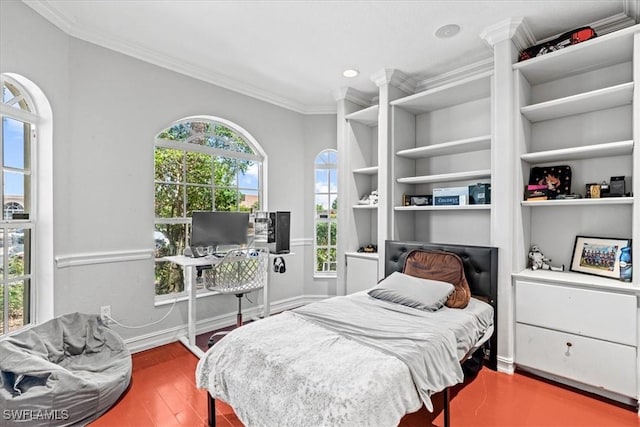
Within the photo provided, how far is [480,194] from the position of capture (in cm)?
291

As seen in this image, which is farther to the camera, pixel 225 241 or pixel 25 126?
pixel 225 241

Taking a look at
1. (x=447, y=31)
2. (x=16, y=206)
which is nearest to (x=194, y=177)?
(x=16, y=206)

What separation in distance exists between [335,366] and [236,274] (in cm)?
170

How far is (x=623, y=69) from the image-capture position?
8.11 ft

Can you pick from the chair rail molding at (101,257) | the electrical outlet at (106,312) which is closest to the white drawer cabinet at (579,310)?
the chair rail molding at (101,257)

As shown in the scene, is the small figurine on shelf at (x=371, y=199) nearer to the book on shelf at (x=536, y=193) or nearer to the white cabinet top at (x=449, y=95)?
the white cabinet top at (x=449, y=95)

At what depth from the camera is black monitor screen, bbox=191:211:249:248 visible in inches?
124

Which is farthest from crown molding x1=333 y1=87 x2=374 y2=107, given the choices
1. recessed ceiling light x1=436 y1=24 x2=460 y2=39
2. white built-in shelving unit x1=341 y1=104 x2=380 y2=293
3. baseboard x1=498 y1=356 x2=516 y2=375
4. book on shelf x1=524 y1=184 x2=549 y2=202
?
baseboard x1=498 y1=356 x2=516 y2=375

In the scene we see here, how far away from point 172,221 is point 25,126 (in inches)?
51.9

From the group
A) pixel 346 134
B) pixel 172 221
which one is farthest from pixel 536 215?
pixel 172 221

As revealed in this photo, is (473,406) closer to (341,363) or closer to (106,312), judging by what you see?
(341,363)

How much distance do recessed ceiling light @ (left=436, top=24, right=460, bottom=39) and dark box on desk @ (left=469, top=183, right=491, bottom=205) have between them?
1.26m

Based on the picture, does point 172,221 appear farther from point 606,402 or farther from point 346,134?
point 606,402

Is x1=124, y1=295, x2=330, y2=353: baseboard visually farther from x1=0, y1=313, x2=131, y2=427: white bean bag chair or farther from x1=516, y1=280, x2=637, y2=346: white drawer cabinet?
x1=516, y1=280, x2=637, y2=346: white drawer cabinet
